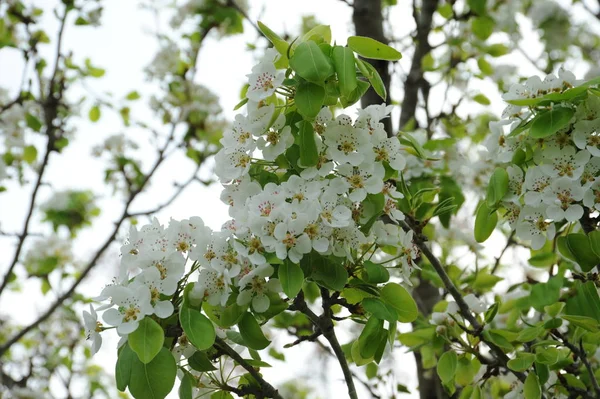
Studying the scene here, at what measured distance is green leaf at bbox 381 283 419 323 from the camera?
1.07 metres

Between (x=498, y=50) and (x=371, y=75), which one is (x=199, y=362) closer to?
(x=371, y=75)

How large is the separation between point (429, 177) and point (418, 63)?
930mm

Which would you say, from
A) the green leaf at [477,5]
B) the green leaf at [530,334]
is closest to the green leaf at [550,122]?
the green leaf at [530,334]

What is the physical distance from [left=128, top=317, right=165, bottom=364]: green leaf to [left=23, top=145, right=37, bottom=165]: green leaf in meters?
2.58

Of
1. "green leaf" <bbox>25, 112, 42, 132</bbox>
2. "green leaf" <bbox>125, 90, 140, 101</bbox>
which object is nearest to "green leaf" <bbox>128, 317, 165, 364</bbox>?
"green leaf" <bbox>25, 112, 42, 132</bbox>

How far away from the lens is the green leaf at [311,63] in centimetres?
98

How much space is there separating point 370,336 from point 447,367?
0.40 metres

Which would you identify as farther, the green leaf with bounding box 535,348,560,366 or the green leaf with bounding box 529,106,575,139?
the green leaf with bounding box 535,348,560,366

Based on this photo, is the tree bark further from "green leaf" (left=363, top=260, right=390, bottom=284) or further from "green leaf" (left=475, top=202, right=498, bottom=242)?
"green leaf" (left=363, top=260, right=390, bottom=284)

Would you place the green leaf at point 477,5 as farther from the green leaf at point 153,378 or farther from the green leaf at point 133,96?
the green leaf at point 153,378

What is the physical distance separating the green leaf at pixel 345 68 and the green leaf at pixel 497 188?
1.22 ft

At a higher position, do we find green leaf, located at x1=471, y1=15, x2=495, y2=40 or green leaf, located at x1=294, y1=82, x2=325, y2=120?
green leaf, located at x1=471, y1=15, x2=495, y2=40

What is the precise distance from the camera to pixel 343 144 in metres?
1.05

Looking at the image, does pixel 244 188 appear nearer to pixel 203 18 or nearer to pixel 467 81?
pixel 467 81
